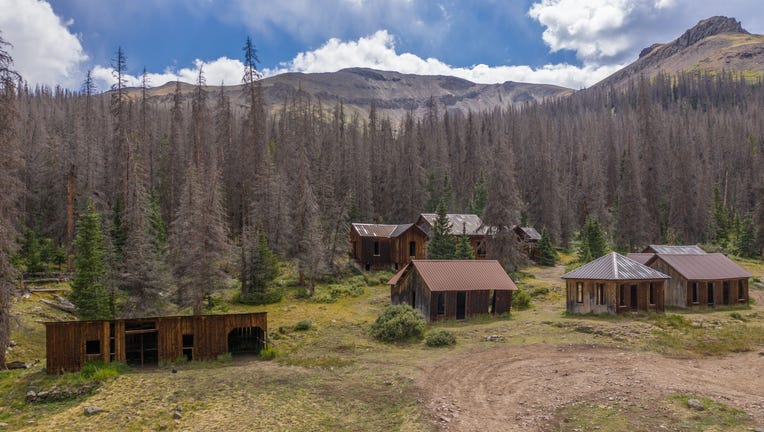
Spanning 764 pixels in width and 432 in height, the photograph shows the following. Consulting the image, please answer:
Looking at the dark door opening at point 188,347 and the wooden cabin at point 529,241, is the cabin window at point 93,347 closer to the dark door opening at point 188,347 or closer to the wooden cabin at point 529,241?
the dark door opening at point 188,347

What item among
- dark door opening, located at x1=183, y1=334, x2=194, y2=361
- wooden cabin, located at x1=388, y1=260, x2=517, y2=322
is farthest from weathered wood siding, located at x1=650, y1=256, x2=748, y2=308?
dark door opening, located at x1=183, y1=334, x2=194, y2=361

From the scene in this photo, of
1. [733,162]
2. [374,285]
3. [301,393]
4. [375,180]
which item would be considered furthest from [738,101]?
[301,393]

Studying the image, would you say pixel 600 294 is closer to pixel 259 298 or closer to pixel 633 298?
pixel 633 298

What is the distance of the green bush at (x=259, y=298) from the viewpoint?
131ft

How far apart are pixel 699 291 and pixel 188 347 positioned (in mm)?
35470

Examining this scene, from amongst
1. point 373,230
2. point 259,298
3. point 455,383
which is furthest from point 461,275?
point 373,230

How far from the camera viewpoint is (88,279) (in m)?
29.8

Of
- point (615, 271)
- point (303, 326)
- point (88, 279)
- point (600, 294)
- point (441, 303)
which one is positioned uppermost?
point (88, 279)

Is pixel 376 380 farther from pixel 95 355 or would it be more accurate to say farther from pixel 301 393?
pixel 95 355

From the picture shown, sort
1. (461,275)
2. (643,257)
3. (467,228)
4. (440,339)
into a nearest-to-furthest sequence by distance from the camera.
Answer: (440,339), (461,275), (643,257), (467,228)

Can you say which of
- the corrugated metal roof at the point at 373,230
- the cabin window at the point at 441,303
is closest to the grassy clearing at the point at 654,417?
the cabin window at the point at 441,303

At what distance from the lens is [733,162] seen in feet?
334

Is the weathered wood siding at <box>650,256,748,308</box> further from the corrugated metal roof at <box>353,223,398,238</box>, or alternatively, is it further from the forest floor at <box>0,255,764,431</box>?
the corrugated metal roof at <box>353,223,398,238</box>

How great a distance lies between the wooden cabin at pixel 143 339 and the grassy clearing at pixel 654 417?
1647cm
